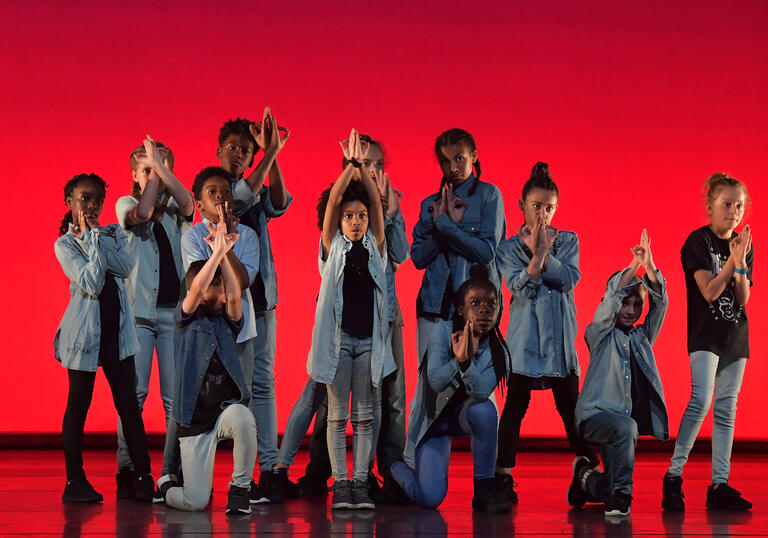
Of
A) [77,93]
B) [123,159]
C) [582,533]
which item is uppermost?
[77,93]

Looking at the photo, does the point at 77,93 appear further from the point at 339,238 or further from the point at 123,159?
the point at 339,238

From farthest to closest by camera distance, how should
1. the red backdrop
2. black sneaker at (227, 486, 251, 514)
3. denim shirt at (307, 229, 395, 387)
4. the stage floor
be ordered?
the red backdrop < denim shirt at (307, 229, 395, 387) < black sneaker at (227, 486, 251, 514) < the stage floor

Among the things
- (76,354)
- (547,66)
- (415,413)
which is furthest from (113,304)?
(547,66)

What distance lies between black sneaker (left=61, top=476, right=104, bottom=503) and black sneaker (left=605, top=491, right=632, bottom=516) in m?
1.85

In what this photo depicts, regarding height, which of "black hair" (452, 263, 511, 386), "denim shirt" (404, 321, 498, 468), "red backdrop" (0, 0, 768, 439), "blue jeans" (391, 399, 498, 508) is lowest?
"blue jeans" (391, 399, 498, 508)

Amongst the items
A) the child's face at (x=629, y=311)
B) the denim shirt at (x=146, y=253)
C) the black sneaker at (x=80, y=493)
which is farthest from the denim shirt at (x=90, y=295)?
the child's face at (x=629, y=311)

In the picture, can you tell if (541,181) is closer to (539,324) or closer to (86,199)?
(539,324)

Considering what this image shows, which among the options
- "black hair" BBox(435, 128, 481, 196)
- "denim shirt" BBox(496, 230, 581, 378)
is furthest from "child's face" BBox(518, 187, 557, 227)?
"black hair" BBox(435, 128, 481, 196)

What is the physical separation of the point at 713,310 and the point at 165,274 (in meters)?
2.14

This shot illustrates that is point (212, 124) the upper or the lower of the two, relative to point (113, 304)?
upper

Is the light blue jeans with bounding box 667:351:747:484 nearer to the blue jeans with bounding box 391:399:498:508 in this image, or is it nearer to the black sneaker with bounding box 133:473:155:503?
the blue jeans with bounding box 391:399:498:508

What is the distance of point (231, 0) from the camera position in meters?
5.80

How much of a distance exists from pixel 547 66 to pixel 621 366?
8.66 ft

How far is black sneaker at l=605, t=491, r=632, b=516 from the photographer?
3.51 meters
